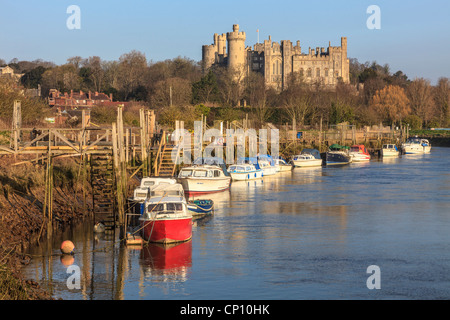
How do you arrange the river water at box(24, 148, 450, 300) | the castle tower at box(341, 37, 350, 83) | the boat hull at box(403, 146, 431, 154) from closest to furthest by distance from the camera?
the river water at box(24, 148, 450, 300) → the boat hull at box(403, 146, 431, 154) → the castle tower at box(341, 37, 350, 83)

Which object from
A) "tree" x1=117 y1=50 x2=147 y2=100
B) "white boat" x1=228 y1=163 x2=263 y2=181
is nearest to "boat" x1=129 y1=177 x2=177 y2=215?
"white boat" x1=228 y1=163 x2=263 y2=181

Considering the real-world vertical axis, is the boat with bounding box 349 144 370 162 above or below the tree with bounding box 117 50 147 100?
below

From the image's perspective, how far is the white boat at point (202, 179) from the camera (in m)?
44.2

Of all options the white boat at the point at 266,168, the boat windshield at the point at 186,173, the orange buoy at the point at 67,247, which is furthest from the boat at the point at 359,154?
the orange buoy at the point at 67,247

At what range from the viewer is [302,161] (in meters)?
73.4

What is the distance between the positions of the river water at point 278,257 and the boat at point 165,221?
53 centimetres

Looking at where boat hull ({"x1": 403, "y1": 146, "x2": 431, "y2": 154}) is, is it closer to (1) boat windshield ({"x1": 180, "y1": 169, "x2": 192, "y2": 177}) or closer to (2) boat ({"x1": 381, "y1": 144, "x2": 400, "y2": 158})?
(2) boat ({"x1": 381, "y1": 144, "x2": 400, "y2": 158})

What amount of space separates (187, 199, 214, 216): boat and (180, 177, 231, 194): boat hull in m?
6.39

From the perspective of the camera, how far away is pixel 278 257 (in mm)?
27609

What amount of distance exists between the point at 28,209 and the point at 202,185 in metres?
16.1

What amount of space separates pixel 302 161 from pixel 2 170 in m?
43.4

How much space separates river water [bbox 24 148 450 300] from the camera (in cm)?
2286

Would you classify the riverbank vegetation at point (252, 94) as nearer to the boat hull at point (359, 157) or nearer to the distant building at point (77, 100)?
the distant building at point (77, 100)

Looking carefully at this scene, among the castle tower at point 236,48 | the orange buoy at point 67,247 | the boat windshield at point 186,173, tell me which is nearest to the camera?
the orange buoy at point 67,247
